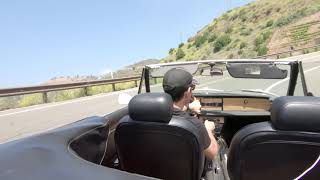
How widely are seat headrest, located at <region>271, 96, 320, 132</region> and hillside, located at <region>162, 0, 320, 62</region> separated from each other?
202ft

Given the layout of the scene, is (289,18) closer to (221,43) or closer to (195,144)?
(221,43)

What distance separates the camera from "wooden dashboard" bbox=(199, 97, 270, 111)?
602 centimetres

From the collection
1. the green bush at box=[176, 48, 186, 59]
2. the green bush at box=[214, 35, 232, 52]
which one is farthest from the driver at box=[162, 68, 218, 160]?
the green bush at box=[176, 48, 186, 59]

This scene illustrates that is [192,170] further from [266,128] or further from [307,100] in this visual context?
[307,100]

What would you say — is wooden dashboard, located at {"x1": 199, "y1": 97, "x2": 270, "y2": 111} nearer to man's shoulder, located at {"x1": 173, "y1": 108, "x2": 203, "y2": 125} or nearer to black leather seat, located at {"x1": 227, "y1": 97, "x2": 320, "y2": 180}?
man's shoulder, located at {"x1": 173, "y1": 108, "x2": 203, "y2": 125}

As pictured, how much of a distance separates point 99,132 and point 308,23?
7364 centimetres

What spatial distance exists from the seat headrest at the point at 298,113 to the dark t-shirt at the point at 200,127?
650 mm

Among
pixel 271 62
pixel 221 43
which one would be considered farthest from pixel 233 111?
pixel 221 43

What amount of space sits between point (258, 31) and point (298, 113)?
3268 inches

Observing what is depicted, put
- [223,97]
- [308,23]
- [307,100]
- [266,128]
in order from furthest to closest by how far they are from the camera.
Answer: [308,23] < [223,97] < [266,128] < [307,100]

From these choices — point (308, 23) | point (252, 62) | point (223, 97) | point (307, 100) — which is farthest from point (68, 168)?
point (308, 23)

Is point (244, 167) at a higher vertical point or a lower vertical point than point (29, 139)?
lower

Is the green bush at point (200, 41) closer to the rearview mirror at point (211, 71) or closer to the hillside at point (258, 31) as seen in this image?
the hillside at point (258, 31)

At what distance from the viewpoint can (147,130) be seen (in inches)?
136
